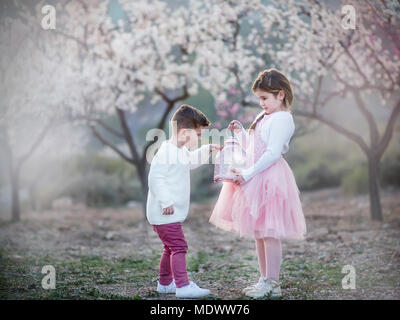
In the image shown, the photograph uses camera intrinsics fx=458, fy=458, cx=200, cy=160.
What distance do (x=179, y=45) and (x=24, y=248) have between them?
379cm

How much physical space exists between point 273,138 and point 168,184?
0.75m

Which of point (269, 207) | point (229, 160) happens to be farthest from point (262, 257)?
point (229, 160)

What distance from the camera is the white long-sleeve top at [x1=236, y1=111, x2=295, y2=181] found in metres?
2.95

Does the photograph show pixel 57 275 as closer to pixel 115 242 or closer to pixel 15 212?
pixel 115 242

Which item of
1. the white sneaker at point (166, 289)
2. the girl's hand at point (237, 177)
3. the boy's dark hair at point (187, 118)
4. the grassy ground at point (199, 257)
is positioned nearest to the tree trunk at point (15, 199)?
the grassy ground at point (199, 257)

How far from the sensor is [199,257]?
15.4 ft

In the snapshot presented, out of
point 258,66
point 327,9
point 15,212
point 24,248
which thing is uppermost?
point 327,9

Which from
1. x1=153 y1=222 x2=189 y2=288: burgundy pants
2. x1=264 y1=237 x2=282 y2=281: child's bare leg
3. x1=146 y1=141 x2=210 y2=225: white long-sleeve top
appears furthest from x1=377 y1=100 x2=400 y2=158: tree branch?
x1=153 y1=222 x2=189 y2=288: burgundy pants

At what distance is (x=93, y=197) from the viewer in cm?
996

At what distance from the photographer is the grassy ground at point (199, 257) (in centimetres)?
333

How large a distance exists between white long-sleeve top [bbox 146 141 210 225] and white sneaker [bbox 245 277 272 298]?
2.21 feet

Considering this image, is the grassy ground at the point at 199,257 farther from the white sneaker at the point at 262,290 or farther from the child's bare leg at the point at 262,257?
the child's bare leg at the point at 262,257

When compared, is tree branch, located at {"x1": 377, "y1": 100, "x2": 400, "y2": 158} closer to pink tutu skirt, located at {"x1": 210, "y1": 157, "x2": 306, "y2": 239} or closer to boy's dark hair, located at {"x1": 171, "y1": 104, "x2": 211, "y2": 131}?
pink tutu skirt, located at {"x1": 210, "y1": 157, "x2": 306, "y2": 239}
